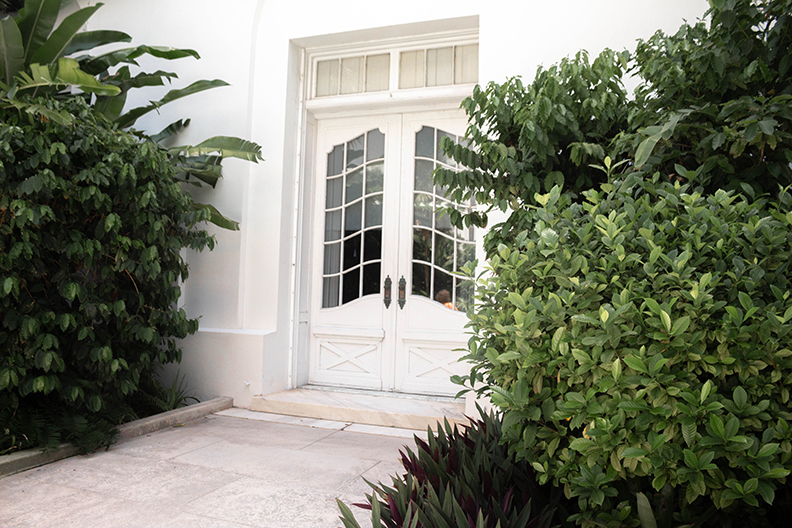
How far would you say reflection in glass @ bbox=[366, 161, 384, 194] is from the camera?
5.72 m

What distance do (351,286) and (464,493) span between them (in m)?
4.04

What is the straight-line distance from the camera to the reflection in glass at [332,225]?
5.86 metres

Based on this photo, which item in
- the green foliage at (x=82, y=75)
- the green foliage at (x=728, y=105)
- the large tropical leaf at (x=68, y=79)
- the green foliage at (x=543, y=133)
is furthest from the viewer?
the green foliage at (x=82, y=75)

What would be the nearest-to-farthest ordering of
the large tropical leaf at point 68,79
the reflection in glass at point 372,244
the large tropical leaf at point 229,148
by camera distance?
the large tropical leaf at point 68,79, the large tropical leaf at point 229,148, the reflection in glass at point 372,244

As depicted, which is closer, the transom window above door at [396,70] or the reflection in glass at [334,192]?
the transom window above door at [396,70]

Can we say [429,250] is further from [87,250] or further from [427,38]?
[87,250]

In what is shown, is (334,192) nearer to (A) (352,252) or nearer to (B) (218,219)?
(A) (352,252)

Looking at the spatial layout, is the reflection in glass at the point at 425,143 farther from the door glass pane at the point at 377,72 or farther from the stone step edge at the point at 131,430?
the stone step edge at the point at 131,430

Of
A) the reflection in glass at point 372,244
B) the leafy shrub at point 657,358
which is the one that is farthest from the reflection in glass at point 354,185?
the leafy shrub at point 657,358

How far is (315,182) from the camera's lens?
592 centimetres

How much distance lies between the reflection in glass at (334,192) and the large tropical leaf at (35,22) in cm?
291

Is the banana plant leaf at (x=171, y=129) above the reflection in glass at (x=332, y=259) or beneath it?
above

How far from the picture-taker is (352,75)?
227 inches

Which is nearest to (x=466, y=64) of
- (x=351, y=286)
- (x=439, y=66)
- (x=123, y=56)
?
(x=439, y=66)
